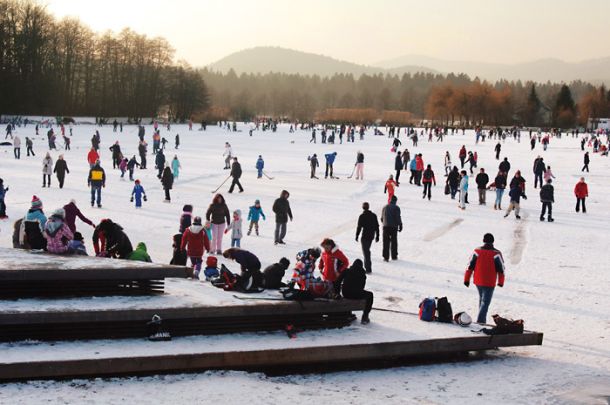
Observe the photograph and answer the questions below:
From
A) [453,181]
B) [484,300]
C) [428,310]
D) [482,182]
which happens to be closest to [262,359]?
[428,310]

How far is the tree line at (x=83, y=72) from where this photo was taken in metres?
75.0

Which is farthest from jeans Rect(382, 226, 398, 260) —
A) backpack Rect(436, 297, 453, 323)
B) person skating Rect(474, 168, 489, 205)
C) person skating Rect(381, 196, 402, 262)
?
person skating Rect(474, 168, 489, 205)

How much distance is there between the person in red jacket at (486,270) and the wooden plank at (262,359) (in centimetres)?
85


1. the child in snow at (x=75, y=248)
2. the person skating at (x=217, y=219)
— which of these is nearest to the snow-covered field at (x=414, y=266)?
the person skating at (x=217, y=219)

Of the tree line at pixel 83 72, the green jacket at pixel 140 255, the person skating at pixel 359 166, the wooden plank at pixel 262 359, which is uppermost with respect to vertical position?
the tree line at pixel 83 72

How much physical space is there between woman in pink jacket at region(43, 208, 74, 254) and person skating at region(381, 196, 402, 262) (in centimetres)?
660

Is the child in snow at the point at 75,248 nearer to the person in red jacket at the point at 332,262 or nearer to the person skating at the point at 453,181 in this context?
the person in red jacket at the point at 332,262

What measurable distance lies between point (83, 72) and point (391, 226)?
3244 inches

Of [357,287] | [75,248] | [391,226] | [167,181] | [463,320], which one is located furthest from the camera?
[167,181]

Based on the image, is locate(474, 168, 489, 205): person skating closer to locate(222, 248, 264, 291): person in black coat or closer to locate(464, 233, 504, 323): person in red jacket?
locate(464, 233, 504, 323): person in red jacket

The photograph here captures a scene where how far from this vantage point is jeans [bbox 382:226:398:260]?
47.6 ft

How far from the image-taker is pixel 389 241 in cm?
1468

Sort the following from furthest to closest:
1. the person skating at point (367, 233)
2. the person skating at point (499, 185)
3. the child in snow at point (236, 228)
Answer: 1. the person skating at point (499, 185)
2. the child in snow at point (236, 228)
3. the person skating at point (367, 233)

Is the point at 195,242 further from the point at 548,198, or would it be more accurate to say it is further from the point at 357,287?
the point at 548,198
